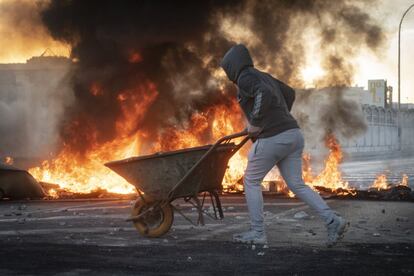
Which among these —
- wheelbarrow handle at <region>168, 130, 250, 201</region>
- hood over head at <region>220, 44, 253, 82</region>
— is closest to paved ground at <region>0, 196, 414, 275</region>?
wheelbarrow handle at <region>168, 130, 250, 201</region>

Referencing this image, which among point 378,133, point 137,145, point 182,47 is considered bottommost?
point 137,145

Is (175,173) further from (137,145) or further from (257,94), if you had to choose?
(137,145)

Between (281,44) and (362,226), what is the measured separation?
8008 millimetres

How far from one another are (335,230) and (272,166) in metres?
0.90

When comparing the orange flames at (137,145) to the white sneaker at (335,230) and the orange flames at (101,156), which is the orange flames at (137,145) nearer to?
the orange flames at (101,156)

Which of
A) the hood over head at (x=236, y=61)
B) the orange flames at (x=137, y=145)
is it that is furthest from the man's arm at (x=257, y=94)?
the orange flames at (x=137, y=145)

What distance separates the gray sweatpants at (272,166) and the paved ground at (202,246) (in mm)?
401

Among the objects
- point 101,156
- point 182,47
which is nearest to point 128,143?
point 101,156

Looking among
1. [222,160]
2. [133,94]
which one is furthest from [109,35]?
[222,160]

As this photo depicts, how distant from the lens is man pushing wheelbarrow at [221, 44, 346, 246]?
22.1 ft

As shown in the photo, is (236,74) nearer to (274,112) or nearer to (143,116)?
(274,112)

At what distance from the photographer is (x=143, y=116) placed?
1523 centimetres

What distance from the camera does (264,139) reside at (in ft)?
22.5

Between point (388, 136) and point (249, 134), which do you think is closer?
point (249, 134)
